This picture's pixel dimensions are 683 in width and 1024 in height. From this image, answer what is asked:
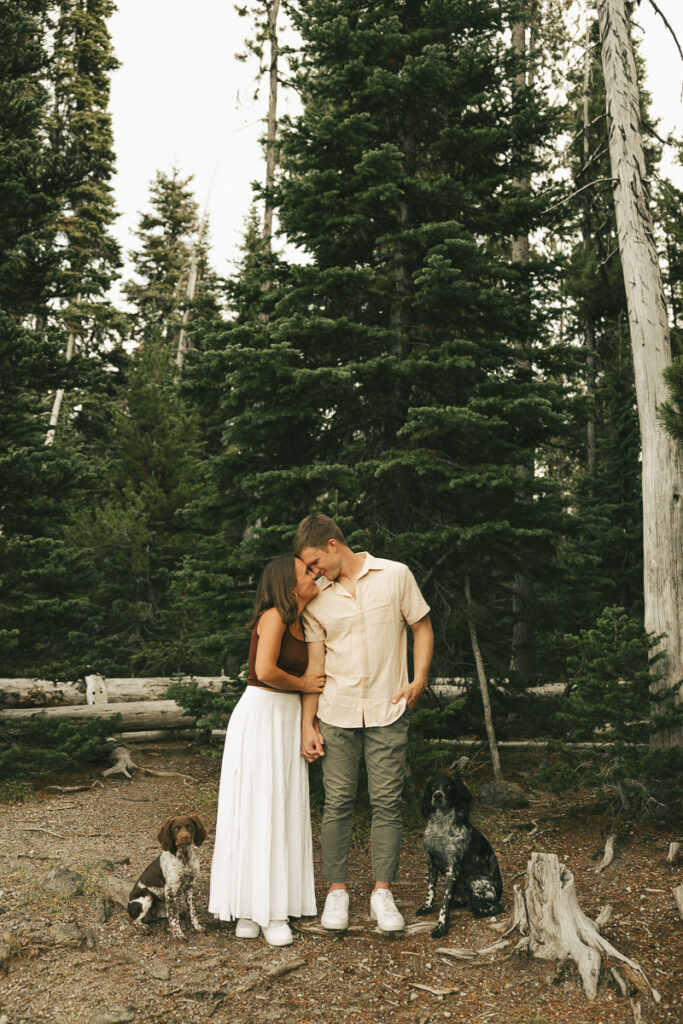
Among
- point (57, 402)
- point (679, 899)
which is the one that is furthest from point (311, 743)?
point (57, 402)

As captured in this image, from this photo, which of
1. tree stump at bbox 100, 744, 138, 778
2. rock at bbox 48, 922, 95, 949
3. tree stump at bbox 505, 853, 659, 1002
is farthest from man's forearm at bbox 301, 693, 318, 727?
tree stump at bbox 100, 744, 138, 778

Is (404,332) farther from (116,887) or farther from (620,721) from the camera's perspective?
Answer: (116,887)

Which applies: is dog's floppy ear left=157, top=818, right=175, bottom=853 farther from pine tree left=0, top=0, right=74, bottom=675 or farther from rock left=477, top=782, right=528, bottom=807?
pine tree left=0, top=0, right=74, bottom=675

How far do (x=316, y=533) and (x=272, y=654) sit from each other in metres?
0.76

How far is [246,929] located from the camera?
4.52 meters

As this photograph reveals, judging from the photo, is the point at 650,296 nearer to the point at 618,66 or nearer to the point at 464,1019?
the point at 618,66

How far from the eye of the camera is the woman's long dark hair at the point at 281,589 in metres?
4.54

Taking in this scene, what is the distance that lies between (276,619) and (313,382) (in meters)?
3.95

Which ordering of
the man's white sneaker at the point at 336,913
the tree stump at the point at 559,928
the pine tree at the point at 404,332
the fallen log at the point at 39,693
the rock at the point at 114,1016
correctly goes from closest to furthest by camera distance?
the rock at the point at 114,1016 → the tree stump at the point at 559,928 → the man's white sneaker at the point at 336,913 → the pine tree at the point at 404,332 → the fallen log at the point at 39,693

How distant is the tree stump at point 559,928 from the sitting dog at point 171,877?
6.14 feet

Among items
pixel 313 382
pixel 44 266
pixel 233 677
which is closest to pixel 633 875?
pixel 233 677

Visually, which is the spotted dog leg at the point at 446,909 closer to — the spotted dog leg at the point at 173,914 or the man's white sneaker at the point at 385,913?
the man's white sneaker at the point at 385,913

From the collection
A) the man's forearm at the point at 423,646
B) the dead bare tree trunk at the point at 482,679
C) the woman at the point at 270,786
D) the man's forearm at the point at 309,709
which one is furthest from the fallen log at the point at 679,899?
the dead bare tree trunk at the point at 482,679

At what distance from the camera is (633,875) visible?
6.00m
